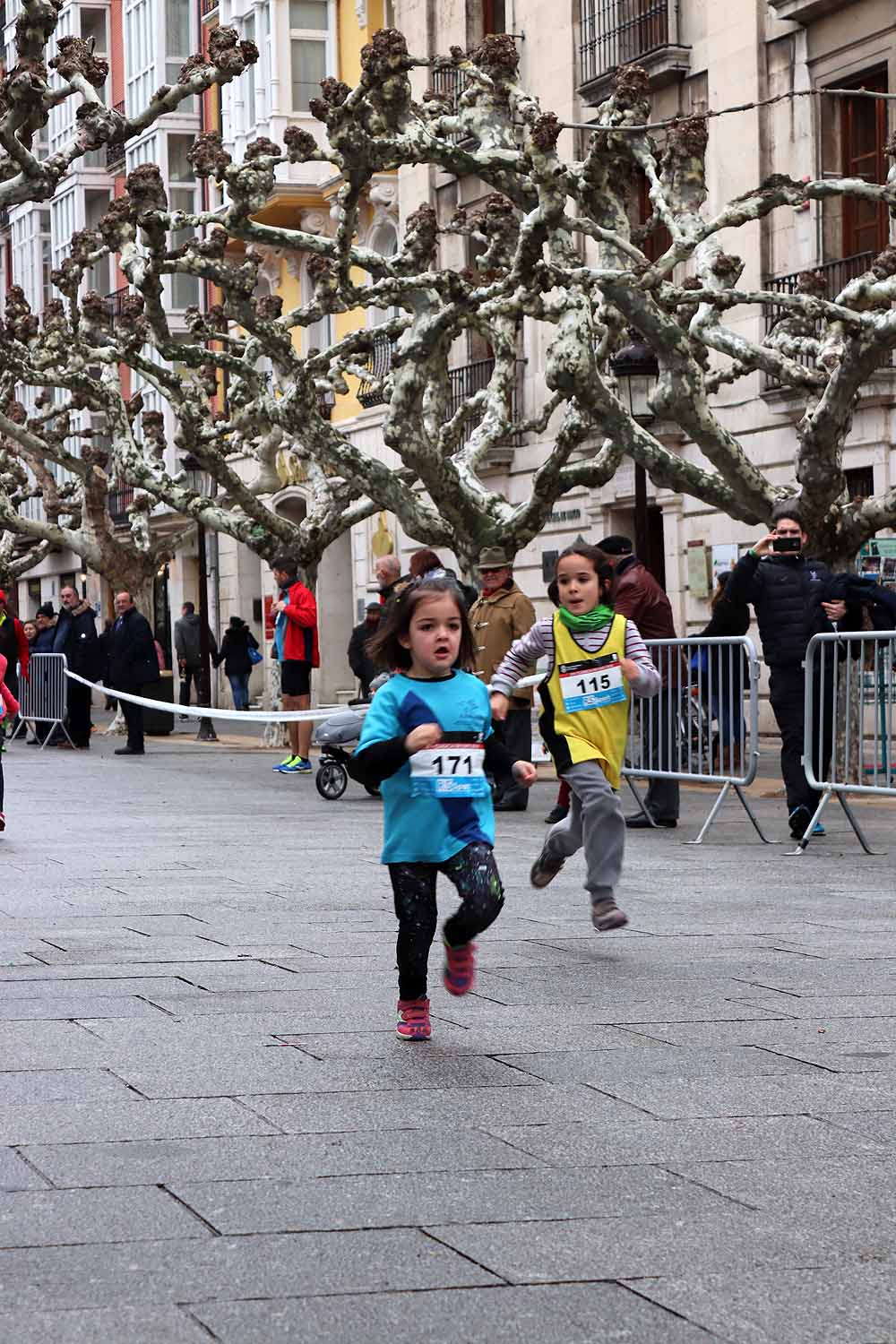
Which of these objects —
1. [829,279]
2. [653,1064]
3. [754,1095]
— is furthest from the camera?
[829,279]

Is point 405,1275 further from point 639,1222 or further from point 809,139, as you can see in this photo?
point 809,139

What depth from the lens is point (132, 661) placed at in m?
25.7

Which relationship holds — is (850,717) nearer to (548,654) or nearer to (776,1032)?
(548,654)

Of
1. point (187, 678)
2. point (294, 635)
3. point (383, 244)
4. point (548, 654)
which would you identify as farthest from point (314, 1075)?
point (187, 678)

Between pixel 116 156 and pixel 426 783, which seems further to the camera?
pixel 116 156

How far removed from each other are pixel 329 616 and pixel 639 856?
93.4ft

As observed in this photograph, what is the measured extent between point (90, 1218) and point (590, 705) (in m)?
4.88

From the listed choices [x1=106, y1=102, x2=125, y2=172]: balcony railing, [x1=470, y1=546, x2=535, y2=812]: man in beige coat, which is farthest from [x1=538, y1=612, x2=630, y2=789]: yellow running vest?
[x1=106, y1=102, x2=125, y2=172]: balcony railing

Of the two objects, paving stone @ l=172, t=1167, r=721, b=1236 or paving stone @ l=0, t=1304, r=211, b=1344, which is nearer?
paving stone @ l=0, t=1304, r=211, b=1344

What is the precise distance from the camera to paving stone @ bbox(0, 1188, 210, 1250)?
13.6 ft

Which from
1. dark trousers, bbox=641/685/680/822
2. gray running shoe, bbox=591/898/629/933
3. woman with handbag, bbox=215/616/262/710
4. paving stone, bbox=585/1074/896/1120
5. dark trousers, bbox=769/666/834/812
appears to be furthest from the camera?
woman with handbag, bbox=215/616/262/710

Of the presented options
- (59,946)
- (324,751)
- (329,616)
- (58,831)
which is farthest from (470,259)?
(59,946)

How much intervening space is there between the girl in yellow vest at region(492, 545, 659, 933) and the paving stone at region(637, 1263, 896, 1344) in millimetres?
4682

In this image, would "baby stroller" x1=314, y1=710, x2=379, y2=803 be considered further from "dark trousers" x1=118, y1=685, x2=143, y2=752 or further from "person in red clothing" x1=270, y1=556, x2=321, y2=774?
"dark trousers" x1=118, y1=685, x2=143, y2=752
